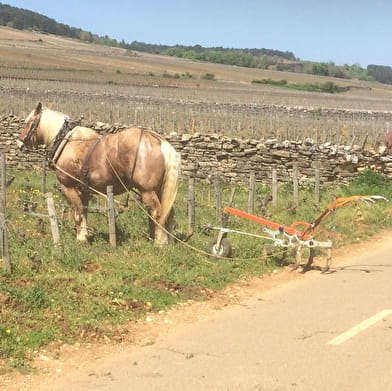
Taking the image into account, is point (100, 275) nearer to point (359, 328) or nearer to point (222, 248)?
point (222, 248)

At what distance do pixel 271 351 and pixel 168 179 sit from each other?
3.91 metres

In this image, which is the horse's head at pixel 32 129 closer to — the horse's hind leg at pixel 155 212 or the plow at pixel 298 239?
the horse's hind leg at pixel 155 212

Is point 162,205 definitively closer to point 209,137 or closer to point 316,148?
point 316,148

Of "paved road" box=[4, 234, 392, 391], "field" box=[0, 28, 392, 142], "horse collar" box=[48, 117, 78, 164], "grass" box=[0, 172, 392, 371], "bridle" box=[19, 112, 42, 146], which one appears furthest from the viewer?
"field" box=[0, 28, 392, 142]

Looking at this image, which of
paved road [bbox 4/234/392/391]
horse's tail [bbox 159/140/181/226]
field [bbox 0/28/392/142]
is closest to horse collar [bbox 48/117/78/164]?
horse's tail [bbox 159/140/181/226]

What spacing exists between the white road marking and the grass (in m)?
2.08

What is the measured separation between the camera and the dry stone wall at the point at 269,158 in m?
17.0

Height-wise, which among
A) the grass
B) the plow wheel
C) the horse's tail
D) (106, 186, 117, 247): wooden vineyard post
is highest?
the horse's tail

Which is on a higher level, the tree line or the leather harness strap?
the tree line

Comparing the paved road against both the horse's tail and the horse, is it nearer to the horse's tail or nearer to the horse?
the horse's tail

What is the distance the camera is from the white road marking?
21.6ft

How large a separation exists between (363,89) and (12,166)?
269ft

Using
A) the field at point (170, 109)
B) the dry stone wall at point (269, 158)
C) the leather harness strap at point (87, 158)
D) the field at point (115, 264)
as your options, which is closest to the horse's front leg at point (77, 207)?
the field at point (115, 264)

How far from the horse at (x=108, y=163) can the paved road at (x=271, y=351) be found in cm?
238
